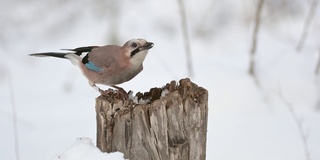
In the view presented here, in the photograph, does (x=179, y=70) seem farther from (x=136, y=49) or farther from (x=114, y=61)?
(x=136, y=49)

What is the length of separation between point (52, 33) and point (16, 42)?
1.98 feet

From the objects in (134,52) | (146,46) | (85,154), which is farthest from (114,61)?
(85,154)

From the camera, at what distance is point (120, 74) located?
3611 millimetres

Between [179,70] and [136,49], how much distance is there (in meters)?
4.44

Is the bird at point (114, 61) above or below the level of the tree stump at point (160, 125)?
above

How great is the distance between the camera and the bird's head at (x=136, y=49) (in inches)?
136

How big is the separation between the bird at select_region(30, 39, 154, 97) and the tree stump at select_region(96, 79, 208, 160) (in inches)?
12.0

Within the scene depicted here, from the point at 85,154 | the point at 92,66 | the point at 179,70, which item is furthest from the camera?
the point at 179,70

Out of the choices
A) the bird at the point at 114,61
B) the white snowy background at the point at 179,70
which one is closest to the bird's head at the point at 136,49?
the bird at the point at 114,61

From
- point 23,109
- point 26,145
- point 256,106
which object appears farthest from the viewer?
point 23,109

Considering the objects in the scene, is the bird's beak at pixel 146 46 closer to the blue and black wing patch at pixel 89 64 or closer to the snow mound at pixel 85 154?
the blue and black wing patch at pixel 89 64

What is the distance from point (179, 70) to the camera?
7914 mm

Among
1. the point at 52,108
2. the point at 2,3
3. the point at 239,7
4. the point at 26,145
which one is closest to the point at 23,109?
the point at 52,108

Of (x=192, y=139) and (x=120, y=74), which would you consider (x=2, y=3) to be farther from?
(x=192, y=139)
